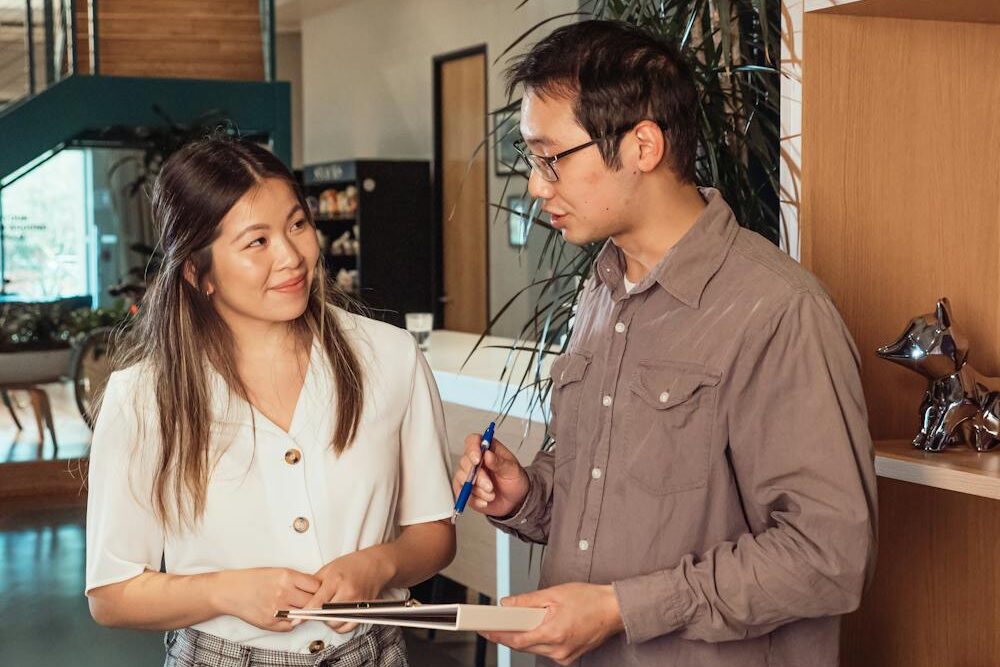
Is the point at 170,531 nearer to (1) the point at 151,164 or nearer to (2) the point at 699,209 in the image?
(2) the point at 699,209

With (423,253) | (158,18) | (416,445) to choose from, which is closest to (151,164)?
(158,18)

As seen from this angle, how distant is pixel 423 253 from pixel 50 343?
381cm

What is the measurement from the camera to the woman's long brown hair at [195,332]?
5.65 feet

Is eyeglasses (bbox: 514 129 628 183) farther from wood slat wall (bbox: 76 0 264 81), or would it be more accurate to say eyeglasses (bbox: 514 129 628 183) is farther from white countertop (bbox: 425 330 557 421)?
wood slat wall (bbox: 76 0 264 81)

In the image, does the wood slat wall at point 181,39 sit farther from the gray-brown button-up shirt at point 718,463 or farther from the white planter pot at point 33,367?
the gray-brown button-up shirt at point 718,463

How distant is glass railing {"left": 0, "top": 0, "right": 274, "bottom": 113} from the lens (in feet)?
30.2

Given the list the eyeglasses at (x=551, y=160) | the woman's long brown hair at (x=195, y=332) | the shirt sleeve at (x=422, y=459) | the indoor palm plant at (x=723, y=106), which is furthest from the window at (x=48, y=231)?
the eyeglasses at (x=551, y=160)

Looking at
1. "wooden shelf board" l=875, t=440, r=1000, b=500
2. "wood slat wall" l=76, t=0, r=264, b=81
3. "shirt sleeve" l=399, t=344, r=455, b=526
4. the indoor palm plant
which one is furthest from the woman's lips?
"wood slat wall" l=76, t=0, r=264, b=81

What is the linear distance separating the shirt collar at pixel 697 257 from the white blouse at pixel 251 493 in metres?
0.46

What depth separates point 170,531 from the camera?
174 cm

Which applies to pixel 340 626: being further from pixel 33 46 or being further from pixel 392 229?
pixel 392 229

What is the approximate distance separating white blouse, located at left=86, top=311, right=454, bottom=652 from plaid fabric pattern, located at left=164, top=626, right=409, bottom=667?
0.01 m

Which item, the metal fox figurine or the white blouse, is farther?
the metal fox figurine

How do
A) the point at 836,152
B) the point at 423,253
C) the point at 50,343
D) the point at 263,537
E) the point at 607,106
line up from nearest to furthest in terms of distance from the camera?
the point at 607,106, the point at 263,537, the point at 836,152, the point at 50,343, the point at 423,253
